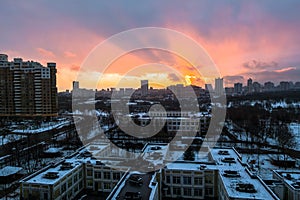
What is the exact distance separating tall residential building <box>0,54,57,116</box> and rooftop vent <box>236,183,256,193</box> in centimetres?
1283

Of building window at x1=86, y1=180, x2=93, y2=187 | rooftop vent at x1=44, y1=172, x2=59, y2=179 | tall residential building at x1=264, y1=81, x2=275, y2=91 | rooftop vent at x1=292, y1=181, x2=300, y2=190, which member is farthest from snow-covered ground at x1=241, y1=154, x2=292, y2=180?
tall residential building at x1=264, y1=81, x2=275, y2=91

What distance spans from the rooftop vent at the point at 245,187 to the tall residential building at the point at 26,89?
12.8m

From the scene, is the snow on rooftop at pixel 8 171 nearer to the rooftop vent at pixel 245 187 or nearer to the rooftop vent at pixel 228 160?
the rooftop vent at pixel 228 160

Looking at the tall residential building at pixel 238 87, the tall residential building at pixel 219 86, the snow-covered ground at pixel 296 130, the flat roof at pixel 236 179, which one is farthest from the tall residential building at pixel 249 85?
the flat roof at pixel 236 179

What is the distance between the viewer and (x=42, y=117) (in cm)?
1416

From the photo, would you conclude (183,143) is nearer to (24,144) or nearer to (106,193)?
(106,193)

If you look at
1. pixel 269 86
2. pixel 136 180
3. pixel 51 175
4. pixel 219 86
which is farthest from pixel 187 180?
pixel 269 86

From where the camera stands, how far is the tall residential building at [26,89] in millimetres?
14023

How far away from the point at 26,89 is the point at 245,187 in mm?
13770

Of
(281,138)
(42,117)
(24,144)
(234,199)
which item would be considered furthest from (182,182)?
(42,117)

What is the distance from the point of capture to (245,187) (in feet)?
11.3

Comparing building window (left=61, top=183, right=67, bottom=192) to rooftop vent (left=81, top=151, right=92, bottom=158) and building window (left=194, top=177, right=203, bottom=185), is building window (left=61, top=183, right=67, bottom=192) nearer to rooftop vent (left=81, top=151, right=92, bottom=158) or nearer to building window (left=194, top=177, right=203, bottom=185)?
rooftop vent (left=81, top=151, right=92, bottom=158)

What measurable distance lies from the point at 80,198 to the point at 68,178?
0.49 metres

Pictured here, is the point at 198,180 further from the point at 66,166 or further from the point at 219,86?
the point at 219,86
